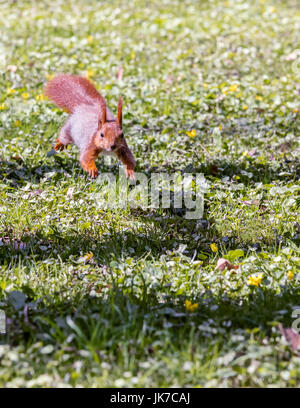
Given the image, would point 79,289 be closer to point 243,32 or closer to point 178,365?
point 178,365

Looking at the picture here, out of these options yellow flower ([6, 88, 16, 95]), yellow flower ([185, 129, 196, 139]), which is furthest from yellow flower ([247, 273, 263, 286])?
yellow flower ([6, 88, 16, 95])

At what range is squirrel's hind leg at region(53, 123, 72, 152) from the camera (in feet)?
15.8

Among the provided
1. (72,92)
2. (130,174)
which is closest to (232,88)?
→ (72,92)

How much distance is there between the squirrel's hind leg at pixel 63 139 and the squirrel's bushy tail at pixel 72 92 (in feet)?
0.64

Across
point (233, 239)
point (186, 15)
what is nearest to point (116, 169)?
point (233, 239)

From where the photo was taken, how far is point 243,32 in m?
8.24

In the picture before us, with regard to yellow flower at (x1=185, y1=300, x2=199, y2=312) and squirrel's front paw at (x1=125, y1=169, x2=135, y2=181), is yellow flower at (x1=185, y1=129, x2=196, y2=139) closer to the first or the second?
squirrel's front paw at (x1=125, y1=169, x2=135, y2=181)

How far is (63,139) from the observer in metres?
4.82

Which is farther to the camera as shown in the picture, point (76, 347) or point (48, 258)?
point (48, 258)

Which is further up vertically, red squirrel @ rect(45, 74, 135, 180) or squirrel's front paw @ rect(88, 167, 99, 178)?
red squirrel @ rect(45, 74, 135, 180)

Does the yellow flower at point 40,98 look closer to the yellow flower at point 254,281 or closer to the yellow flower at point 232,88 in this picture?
the yellow flower at point 232,88

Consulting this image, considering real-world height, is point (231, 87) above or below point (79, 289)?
above
